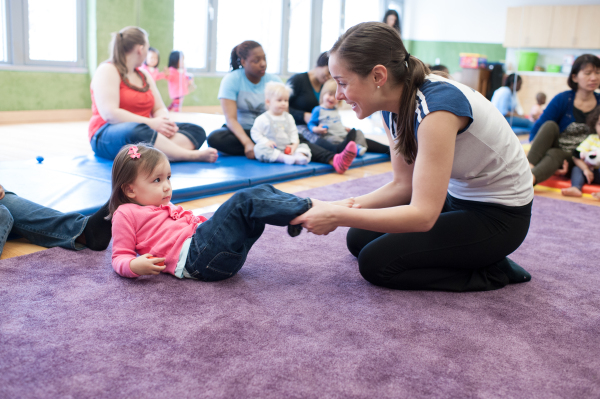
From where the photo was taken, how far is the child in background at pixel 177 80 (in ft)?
22.1

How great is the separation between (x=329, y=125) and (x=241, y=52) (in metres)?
0.87

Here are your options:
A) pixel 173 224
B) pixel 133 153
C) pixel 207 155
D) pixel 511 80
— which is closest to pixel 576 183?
pixel 207 155

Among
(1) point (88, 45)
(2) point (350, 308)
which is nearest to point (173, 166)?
(2) point (350, 308)

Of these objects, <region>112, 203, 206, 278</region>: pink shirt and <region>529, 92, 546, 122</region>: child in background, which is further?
<region>529, 92, 546, 122</region>: child in background

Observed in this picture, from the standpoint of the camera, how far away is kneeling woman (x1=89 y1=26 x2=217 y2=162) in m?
3.09

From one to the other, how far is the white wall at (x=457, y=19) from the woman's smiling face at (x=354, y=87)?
27.2ft

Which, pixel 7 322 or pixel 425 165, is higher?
pixel 425 165

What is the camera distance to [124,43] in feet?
10.2

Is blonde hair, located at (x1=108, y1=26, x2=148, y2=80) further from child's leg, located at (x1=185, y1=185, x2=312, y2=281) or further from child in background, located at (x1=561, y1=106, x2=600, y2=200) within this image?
child in background, located at (x1=561, y1=106, x2=600, y2=200)

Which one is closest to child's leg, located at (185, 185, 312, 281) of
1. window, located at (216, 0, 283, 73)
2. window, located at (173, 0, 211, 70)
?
window, located at (173, 0, 211, 70)

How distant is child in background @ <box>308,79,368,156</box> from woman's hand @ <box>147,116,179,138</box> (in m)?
1.08

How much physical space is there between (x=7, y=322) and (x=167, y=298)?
0.40m

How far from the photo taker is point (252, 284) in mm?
1639

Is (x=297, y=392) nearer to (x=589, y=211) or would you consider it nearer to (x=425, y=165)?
(x=425, y=165)
